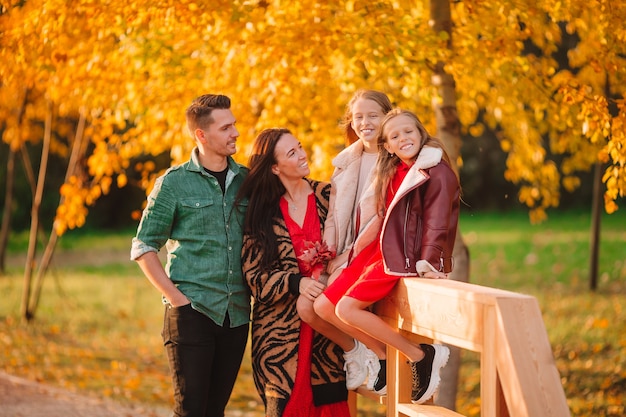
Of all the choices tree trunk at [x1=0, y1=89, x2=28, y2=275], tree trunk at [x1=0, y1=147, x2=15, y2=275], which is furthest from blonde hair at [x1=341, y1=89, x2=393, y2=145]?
tree trunk at [x1=0, y1=147, x2=15, y2=275]

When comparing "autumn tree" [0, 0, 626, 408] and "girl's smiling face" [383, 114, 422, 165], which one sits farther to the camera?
"autumn tree" [0, 0, 626, 408]

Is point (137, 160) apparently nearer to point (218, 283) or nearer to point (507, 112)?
point (507, 112)

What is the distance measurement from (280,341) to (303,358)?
0.15 metres

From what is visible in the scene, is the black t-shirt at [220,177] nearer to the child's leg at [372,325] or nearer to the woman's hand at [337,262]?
the woman's hand at [337,262]

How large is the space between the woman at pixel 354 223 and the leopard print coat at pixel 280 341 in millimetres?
103

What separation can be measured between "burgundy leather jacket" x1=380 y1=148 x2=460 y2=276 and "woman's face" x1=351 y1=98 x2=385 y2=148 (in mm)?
599

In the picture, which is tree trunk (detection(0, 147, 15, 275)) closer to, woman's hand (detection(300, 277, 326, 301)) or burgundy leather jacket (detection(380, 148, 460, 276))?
woman's hand (detection(300, 277, 326, 301))

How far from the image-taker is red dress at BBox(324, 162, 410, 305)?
3932mm

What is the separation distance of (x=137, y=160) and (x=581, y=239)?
10234 mm

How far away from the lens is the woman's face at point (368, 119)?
446 centimetres

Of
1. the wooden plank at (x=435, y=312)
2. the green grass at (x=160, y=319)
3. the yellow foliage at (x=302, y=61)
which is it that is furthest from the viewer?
the green grass at (x=160, y=319)

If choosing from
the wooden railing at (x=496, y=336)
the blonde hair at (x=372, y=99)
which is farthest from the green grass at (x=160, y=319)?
the wooden railing at (x=496, y=336)

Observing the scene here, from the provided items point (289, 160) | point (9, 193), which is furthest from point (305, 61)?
point (9, 193)

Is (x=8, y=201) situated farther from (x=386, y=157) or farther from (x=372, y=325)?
(x=372, y=325)
